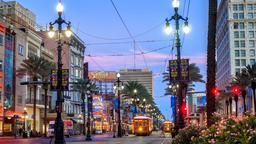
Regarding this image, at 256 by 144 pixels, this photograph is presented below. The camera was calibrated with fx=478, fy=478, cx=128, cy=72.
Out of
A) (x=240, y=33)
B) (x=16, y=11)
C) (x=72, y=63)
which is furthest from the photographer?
(x=240, y=33)

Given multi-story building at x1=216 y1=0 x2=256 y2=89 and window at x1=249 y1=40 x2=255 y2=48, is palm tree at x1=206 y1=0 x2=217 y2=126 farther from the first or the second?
window at x1=249 y1=40 x2=255 y2=48

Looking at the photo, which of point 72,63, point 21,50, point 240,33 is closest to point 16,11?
point 72,63

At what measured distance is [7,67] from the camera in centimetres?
8131

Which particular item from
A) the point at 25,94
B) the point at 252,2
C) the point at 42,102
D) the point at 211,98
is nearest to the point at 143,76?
the point at 252,2

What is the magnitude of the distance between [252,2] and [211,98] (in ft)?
503

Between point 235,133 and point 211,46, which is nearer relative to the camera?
point 235,133

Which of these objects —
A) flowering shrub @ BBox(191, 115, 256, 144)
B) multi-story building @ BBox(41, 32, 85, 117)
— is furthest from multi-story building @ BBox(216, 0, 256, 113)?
flowering shrub @ BBox(191, 115, 256, 144)

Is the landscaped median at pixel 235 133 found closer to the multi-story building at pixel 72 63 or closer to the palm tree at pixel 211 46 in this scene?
the palm tree at pixel 211 46

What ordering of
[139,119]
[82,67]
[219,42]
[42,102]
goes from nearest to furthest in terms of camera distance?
[139,119], [42,102], [82,67], [219,42]

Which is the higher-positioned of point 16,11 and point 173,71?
point 16,11

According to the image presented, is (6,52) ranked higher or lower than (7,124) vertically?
higher

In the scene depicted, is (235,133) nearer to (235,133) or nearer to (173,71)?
(235,133)

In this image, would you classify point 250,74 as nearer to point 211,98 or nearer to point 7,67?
point 7,67

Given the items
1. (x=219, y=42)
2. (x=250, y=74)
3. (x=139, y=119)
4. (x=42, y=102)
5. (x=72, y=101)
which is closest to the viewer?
(x=250, y=74)
